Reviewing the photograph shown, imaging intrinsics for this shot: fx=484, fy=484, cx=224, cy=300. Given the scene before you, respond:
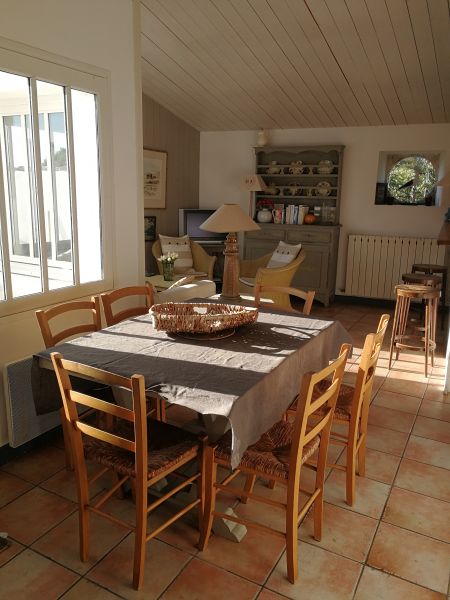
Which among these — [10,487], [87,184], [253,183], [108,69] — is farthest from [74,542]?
[253,183]

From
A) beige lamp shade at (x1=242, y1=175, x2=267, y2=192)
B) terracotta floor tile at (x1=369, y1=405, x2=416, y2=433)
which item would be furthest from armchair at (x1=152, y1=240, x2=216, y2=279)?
terracotta floor tile at (x1=369, y1=405, x2=416, y2=433)

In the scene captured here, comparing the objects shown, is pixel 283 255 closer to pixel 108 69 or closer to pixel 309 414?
pixel 108 69

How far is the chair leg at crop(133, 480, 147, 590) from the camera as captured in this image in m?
1.71

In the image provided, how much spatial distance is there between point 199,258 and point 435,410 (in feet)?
12.6

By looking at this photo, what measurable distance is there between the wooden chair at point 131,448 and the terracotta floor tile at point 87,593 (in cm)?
11

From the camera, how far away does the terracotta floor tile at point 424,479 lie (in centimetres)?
243

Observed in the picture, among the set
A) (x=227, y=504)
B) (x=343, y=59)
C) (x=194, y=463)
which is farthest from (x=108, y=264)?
(x=343, y=59)

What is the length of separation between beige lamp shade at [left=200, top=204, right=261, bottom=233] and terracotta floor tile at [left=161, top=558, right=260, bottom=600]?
6.44 ft

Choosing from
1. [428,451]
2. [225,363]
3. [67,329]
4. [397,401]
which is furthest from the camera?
[397,401]

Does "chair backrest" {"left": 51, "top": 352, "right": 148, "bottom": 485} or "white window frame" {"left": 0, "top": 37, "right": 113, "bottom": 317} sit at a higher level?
"white window frame" {"left": 0, "top": 37, "right": 113, "bottom": 317}

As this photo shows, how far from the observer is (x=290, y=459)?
1780mm

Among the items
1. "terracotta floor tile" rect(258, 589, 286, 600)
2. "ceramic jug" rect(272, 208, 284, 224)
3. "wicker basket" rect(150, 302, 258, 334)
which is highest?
"ceramic jug" rect(272, 208, 284, 224)

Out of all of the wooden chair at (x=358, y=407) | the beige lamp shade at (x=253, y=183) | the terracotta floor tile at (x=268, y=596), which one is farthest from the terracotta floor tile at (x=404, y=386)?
the beige lamp shade at (x=253, y=183)

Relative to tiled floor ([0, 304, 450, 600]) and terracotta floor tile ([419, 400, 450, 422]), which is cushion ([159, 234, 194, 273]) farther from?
tiled floor ([0, 304, 450, 600])
